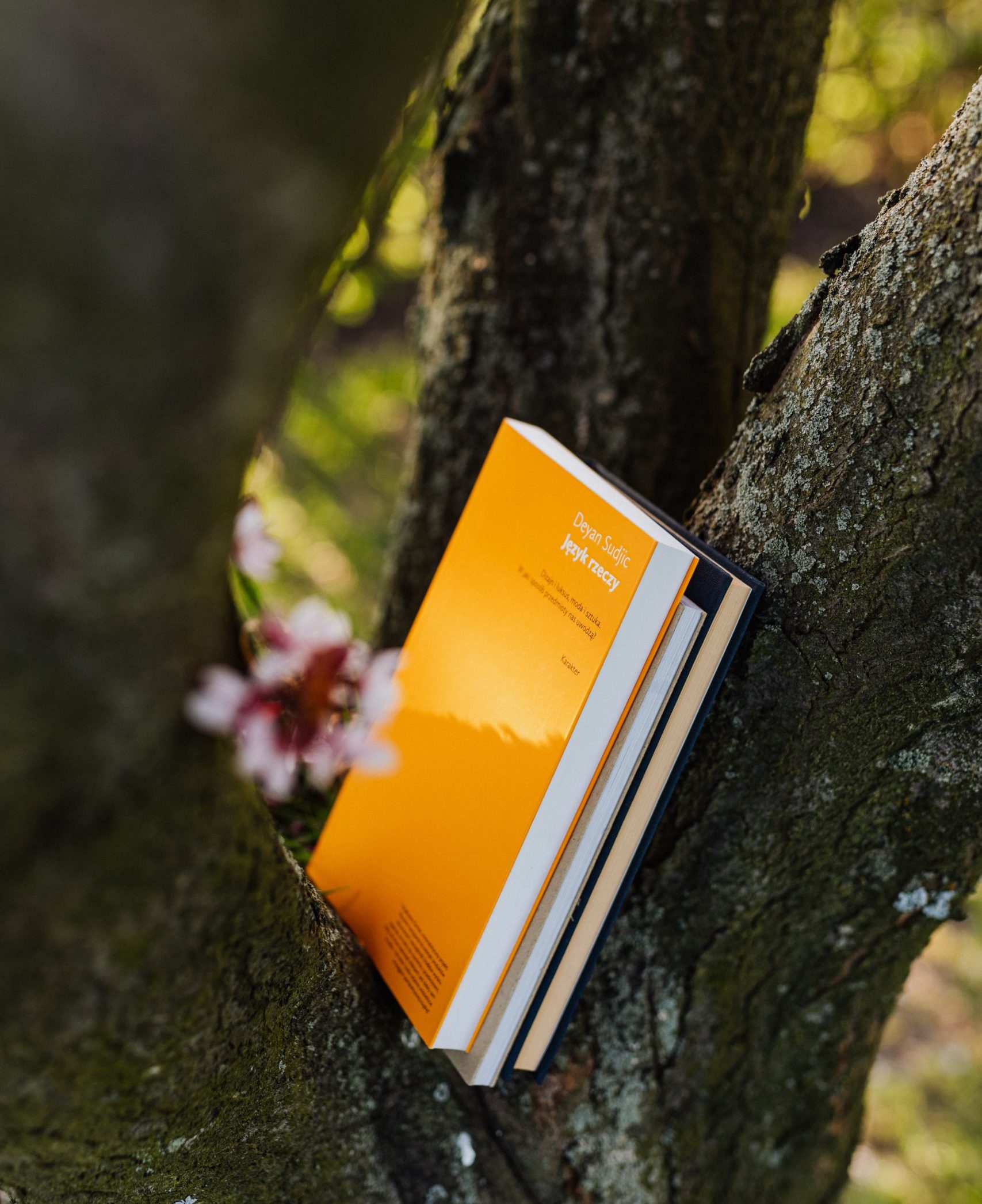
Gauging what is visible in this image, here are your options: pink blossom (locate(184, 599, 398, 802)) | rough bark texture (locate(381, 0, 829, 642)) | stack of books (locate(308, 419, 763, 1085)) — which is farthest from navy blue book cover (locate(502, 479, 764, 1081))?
rough bark texture (locate(381, 0, 829, 642))

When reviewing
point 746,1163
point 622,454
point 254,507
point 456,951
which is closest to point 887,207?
point 622,454

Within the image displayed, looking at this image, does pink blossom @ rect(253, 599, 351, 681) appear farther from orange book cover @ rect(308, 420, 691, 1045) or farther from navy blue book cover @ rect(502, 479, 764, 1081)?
navy blue book cover @ rect(502, 479, 764, 1081)

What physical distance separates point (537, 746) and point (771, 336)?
1.26 m

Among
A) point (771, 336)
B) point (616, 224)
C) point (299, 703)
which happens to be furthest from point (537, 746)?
point (771, 336)

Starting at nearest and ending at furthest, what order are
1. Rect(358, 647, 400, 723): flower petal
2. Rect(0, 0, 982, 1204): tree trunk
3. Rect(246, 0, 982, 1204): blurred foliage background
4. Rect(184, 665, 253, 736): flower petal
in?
Rect(0, 0, 982, 1204): tree trunk, Rect(184, 665, 253, 736): flower petal, Rect(358, 647, 400, 723): flower petal, Rect(246, 0, 982, 1204): blurred foliage background

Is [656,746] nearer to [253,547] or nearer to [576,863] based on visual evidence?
[576,863]

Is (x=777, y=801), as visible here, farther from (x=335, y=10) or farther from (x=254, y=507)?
(x=335, y=10)

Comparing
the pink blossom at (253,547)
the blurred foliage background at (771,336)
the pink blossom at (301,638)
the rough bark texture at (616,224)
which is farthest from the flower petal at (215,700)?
the rough bark texture at (616,224)

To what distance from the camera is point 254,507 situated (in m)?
0.90

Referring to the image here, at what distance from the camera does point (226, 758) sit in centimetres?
57

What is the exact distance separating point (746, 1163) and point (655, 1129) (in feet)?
0.61

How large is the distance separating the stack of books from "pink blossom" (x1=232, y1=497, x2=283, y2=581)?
0.22 metres

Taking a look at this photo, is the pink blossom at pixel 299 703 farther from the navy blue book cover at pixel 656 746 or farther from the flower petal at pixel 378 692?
the navy blue book cover at pixel 656 746

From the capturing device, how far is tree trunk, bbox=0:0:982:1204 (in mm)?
381
